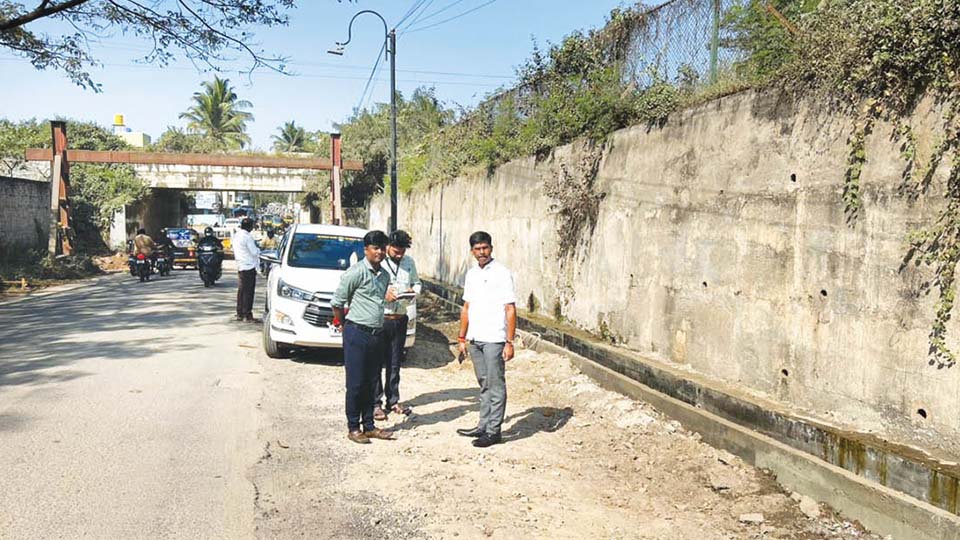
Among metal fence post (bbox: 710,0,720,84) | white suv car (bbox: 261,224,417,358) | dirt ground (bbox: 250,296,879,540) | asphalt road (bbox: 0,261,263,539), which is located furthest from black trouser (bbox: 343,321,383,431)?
metal fence post (bbox: 710,0,720,84)

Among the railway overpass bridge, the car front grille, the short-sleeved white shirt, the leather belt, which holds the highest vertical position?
the railway overpass bridge

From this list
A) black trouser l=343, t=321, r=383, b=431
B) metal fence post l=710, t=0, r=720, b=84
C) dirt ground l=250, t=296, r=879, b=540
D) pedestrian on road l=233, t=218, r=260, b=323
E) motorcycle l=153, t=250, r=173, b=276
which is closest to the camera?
dirt ground l=250, t=296, r=879, b=540

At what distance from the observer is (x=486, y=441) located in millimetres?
6281

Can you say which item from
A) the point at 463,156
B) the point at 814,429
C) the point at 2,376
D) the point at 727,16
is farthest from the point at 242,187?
the point at 814,429

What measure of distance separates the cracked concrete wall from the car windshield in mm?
3428

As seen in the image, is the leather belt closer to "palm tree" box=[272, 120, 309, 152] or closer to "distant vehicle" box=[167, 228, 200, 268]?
"distant vehicle" box=[167, 228, 200, 268]

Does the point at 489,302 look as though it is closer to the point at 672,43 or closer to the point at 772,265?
the point at 772,265

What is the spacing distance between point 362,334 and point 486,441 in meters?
1.43

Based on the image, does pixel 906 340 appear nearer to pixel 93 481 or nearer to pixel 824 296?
pixel 824 296

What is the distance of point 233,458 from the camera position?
564cm

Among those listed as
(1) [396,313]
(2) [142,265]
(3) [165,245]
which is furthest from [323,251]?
(3) [165,245]

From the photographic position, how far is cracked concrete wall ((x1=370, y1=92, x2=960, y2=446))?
476 centimetres

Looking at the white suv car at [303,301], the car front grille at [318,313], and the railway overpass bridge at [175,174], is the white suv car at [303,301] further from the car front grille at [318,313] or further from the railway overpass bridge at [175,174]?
the railway overpass bridge at [175,174]

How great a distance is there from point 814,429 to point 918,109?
7.49 ft
